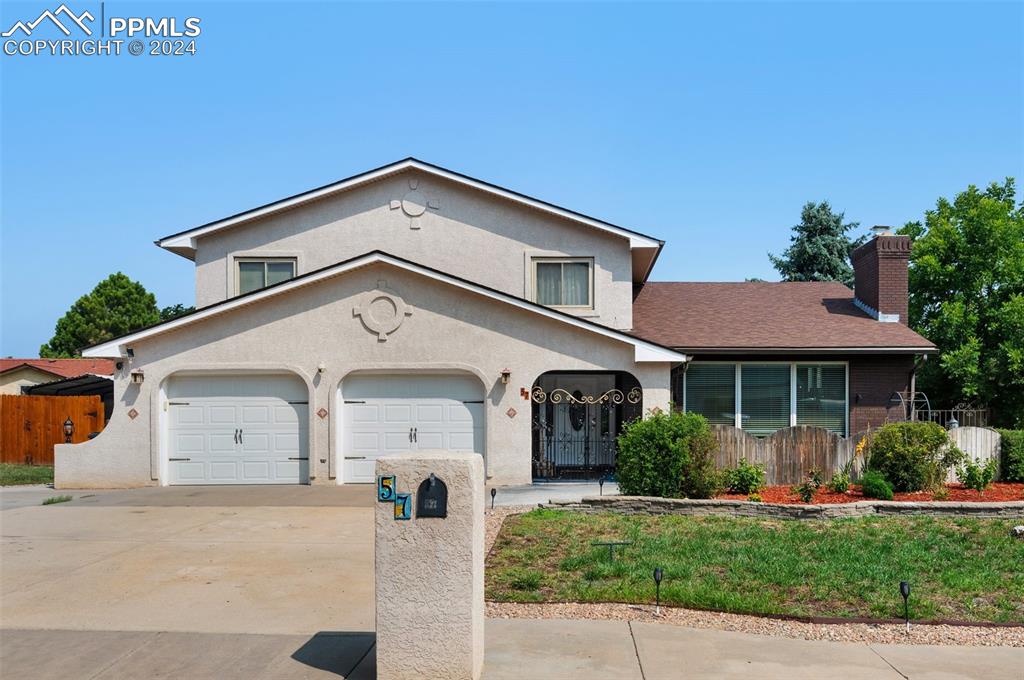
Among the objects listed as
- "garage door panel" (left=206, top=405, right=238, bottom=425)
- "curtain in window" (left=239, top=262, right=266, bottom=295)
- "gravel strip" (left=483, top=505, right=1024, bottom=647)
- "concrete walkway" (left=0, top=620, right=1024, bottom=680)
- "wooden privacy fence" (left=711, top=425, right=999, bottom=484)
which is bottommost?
"gravel strip" (left=483, top=505, right=1024, bottom=647)

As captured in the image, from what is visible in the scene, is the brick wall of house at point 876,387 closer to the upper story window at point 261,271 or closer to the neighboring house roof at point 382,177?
the neighboring house roof at point 382,177

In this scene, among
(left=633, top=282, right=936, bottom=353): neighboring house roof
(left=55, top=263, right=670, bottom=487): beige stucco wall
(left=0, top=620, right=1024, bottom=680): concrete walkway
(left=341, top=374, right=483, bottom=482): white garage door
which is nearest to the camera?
(left=0, top=620, right=1024, bottom=680): concrete walkway

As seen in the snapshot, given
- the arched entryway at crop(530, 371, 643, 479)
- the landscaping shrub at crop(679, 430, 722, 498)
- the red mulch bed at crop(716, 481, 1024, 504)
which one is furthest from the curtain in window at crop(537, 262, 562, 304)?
the red mulch bed at crop(716, 481, 1024, 504)

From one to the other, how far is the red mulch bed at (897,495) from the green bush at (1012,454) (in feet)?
2.02

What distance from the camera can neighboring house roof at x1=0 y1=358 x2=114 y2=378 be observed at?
1551 inches

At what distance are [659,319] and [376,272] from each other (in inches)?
311

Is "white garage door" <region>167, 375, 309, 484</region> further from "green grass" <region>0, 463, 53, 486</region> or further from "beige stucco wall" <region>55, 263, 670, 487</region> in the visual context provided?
"green grass" <region>0, 463, 53, 486</region>

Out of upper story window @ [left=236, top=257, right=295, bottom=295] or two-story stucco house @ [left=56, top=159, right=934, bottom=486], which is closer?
two-story stucco house @ [left=56, top=159, right=934, bottom=486]

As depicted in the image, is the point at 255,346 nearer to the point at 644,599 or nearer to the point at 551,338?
the point at 551,338

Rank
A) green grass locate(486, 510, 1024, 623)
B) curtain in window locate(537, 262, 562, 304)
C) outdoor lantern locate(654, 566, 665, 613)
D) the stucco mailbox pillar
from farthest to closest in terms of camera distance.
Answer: curtain in window locate(537, 262, 562, 304), green grass locate(486, 510, 1024, 623), outdoor lantern locate(654, 566, 665, 613), the stucco mailbox pillar

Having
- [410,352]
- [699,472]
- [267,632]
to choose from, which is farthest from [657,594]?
Result: [410,352]

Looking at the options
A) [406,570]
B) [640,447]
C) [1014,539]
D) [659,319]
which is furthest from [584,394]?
[406,570]

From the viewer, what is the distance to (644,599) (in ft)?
26.1

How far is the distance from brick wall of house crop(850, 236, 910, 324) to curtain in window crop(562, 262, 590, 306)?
25.4ft
